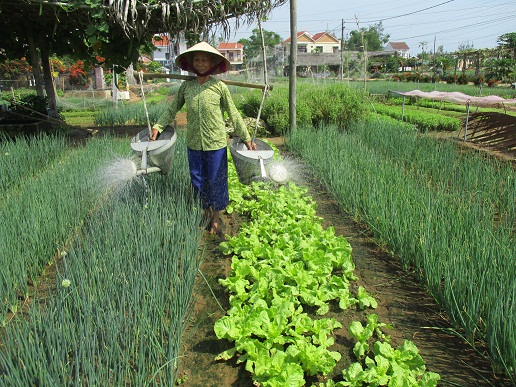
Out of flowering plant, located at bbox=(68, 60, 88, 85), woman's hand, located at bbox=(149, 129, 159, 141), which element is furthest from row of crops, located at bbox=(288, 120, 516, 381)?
flowering plant, located at bbox=(68, 60, 88, 85)

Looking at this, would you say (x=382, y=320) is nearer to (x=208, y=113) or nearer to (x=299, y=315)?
(x=299, y=315)

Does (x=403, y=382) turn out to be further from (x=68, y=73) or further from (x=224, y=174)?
(x=68, y=73)

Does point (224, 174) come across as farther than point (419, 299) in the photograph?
Yes

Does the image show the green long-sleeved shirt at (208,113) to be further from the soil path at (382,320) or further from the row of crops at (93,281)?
the soil path at (382,320)

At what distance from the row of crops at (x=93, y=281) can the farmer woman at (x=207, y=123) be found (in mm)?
240

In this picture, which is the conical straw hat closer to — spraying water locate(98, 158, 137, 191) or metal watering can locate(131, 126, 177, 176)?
metal watering can locate(131, 126, 177, 176)

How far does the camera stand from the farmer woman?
2869mm

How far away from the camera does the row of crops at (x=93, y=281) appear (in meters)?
1.32

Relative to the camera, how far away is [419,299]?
7.15ft

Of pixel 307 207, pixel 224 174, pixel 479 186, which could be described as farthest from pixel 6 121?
pixel 479 186

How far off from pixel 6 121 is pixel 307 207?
6.44m

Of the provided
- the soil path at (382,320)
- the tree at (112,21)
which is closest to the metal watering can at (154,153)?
the soil path at (382,320)

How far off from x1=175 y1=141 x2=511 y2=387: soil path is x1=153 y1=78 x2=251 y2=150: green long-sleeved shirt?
78cm

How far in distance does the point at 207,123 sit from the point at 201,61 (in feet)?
1.40
